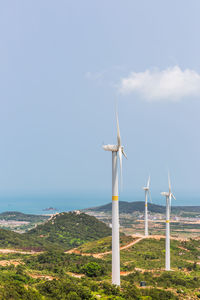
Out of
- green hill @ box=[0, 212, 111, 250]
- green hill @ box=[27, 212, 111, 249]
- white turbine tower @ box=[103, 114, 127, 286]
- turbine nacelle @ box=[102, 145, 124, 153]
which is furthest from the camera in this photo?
green hill @ box=[27, 212, 111, 249]

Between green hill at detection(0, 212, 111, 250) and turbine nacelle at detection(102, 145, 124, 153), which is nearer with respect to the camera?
turbine nacelle at detection(102, 145, 124, 153)

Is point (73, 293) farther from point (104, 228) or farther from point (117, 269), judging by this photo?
point (104, 228)

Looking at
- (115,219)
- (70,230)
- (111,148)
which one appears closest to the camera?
(115,219)

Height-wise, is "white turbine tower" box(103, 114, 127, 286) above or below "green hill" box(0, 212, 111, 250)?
above

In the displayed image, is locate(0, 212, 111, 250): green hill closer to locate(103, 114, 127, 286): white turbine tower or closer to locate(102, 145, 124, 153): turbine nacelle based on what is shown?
locate(103, 114, 127, 286): white turbine tower

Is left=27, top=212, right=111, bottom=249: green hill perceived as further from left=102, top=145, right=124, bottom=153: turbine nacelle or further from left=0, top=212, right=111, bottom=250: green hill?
left=102, top=145, right=124, bottom=153: turbine nacelle

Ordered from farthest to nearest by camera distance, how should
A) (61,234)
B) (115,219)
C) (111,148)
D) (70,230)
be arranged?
(70,230), (61,234), (111,148), (115,219)

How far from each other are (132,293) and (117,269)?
2.21 meters

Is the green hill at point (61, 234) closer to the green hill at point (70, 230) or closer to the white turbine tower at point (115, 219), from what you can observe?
the green hill at point (70, 230)

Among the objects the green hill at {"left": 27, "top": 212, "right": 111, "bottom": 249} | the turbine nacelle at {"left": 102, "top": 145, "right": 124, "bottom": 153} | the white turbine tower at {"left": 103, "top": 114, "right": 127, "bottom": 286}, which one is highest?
the turbine nacelle at {"left": 102, "top": 145, "right": 124, "bottom": 153}

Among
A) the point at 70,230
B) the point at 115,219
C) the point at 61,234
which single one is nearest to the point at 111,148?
the point at 115,219

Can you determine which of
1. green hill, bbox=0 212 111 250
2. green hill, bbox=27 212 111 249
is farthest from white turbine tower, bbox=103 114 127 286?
green hill, bbox=27 212 111 249

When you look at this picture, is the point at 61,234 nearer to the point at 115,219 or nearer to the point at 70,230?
the point at 70,230

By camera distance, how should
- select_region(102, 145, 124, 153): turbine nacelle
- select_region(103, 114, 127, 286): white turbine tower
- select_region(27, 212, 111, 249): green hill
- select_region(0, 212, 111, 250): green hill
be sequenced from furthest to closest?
select_region(27, 212, 111, 249): green hill < select_region(0, 212, 111, 250): green hill < select_region(102, 145, 124, 153): turbine nacelle < select_region(103, 114, 127, 286): white turbine tower
